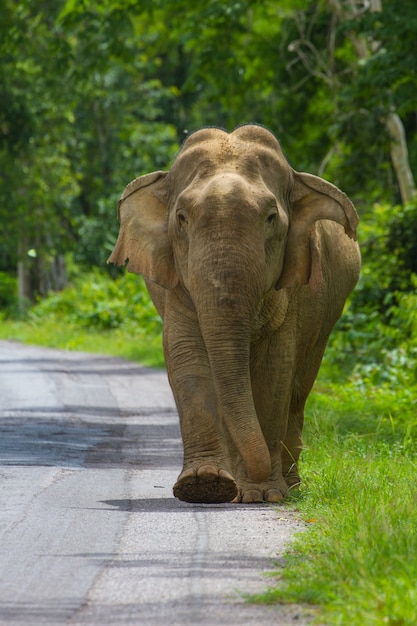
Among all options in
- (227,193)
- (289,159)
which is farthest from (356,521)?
(289,159)

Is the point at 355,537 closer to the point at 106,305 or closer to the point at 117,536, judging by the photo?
the point at 117,536

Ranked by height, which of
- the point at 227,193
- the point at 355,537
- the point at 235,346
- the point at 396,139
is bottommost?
the point at 396,139

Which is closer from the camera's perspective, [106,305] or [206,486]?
[206,486]

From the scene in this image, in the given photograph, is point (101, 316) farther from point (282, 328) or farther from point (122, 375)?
point (282, 328)

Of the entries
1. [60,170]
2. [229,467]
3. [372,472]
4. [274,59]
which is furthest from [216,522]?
[60,170]

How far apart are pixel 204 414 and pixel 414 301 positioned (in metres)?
10.8

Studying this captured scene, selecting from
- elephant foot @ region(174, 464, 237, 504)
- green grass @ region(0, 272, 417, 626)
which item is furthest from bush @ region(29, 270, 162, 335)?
elephant foot @ region(174, 464, 237, 504)

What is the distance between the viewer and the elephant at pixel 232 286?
31.3 ft

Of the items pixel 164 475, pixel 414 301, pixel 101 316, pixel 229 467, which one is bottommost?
pixel 101 316

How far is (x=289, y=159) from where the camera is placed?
42.2ft

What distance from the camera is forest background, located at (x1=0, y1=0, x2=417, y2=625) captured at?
9.86 metres

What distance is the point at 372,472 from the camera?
1056 centimetres

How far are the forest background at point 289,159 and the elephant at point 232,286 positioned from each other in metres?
0.62

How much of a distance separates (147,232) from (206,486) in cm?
199
